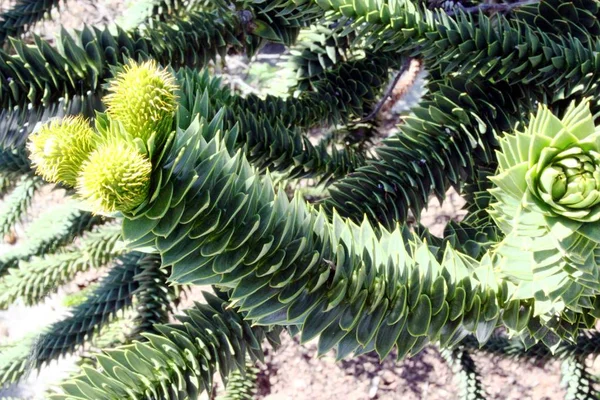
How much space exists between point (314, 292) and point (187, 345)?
0.29 m

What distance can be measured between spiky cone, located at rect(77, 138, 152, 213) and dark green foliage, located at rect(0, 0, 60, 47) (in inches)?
47.9

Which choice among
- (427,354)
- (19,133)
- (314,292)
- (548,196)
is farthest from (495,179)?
(427,354)

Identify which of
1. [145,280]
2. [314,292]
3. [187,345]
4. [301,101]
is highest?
[301,101]

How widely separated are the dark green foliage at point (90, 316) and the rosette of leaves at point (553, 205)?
1.02 m

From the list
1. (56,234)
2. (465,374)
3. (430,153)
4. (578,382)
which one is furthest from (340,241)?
(56,234)

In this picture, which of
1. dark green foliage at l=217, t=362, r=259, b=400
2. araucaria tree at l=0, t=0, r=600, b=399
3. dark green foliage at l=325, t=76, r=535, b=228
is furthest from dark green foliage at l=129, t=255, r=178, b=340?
dark green foliage at l=325, t=76, r=535, b=228

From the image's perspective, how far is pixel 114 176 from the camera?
0.57m

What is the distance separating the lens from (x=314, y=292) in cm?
76

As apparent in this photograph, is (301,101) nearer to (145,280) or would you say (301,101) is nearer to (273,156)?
(273,156)

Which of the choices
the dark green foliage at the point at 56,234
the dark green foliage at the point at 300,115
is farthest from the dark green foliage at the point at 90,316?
the dark green foliage at the point at 300,115

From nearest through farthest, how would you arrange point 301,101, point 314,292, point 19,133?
point 314,292 → point 19,133 → point 301,101

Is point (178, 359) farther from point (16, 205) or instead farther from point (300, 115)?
point (16, 205)

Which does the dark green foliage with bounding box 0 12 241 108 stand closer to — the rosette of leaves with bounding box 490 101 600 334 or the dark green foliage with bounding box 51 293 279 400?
the dark green foliage with bounding box 51 293 279 400

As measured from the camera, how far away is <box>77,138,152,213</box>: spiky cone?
578 millimetres
